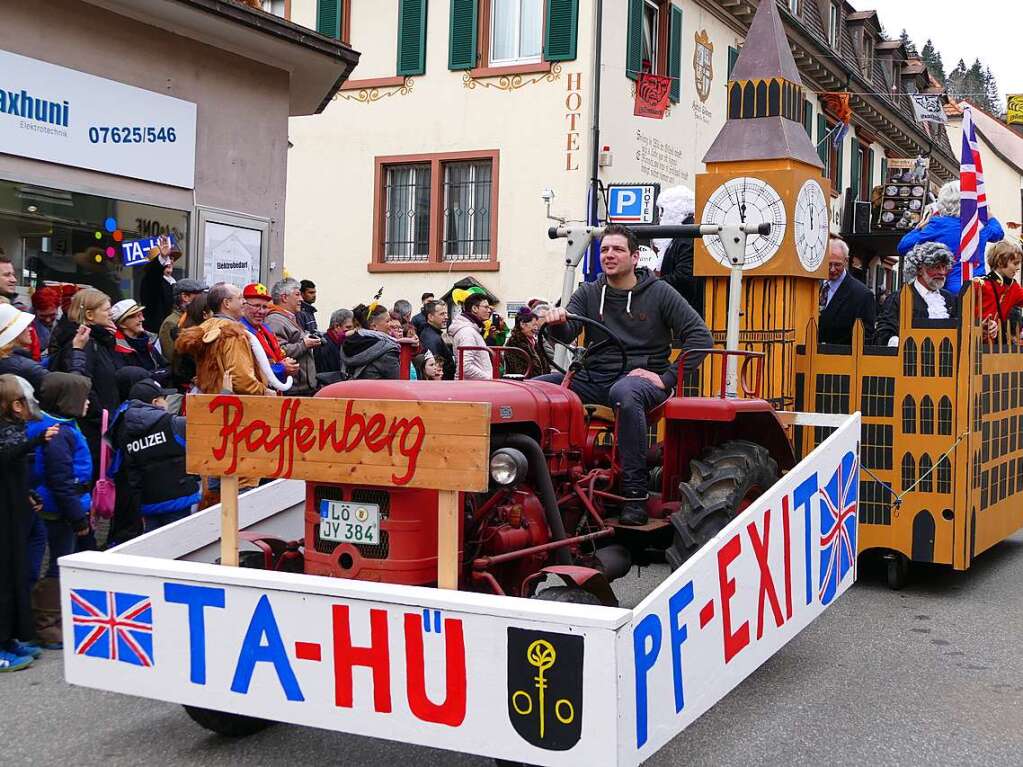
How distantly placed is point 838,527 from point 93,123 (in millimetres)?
6929

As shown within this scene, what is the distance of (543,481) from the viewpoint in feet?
15.3

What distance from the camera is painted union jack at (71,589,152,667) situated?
13.1 ft

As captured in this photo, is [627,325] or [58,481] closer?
[58,481]

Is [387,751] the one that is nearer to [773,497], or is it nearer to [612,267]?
[773,497]

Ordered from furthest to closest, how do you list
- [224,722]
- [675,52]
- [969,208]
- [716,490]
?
1. [675,52]
2. [969,208]
3. [716,490]
4. [224,722]

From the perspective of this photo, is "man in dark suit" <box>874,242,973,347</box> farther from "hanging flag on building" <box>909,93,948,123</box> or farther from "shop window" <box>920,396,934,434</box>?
"hanging flag on building" <box>909,93,948,123</box>

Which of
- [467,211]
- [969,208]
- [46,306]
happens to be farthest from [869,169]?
[46,306]

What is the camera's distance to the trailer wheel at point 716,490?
5105mm

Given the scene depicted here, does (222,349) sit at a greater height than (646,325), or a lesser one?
lesser

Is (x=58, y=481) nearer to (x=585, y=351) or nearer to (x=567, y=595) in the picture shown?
(x=585, y=351)

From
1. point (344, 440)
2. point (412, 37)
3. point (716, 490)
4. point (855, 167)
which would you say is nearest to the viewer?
point (344, 440)

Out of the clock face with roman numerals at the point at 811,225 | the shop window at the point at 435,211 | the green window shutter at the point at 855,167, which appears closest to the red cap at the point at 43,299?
the clock face with roman numerals at the point at 811,225

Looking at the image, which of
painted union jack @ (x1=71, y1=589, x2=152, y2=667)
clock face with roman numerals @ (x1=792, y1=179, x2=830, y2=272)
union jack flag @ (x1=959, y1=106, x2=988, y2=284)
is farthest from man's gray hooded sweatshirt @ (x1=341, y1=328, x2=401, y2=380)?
painted union jack @ (x1=71, y1=589, x2=152, y2=667)

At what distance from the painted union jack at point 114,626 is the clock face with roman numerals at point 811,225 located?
5747 millimetres
